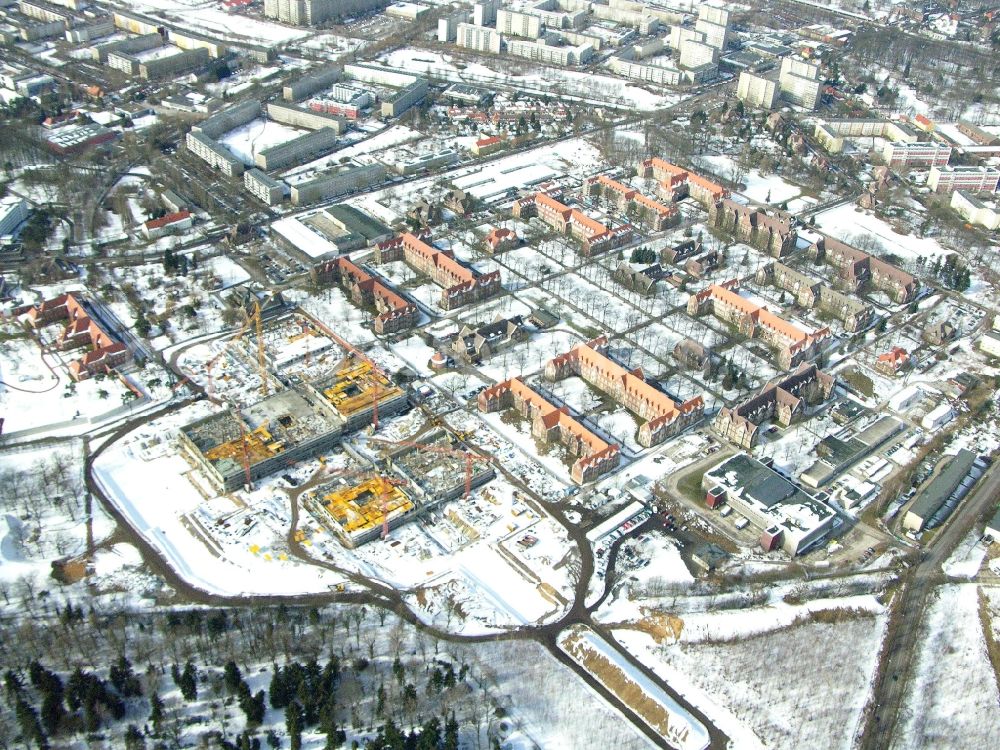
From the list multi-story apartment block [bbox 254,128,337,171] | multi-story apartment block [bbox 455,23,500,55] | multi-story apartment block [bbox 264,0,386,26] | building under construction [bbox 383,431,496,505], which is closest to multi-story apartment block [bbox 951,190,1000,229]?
building under construction [bbox 383,431,496,505]

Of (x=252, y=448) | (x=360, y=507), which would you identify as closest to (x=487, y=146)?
(x=252, y=448)

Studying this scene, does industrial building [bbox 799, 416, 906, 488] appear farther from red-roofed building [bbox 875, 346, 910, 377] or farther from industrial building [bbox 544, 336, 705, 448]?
industrial building [bbox 544, 336, 705, 448]

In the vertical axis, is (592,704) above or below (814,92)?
below

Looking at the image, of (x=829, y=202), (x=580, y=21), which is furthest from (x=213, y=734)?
(x=580, y=21)

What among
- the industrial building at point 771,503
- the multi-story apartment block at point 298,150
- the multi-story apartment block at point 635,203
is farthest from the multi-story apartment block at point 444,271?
the industrial building at point 771,503

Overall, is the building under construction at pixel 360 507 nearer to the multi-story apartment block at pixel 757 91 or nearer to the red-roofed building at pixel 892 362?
the red-roofed building at pixel 892 362

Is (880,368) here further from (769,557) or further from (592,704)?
(592,704)
